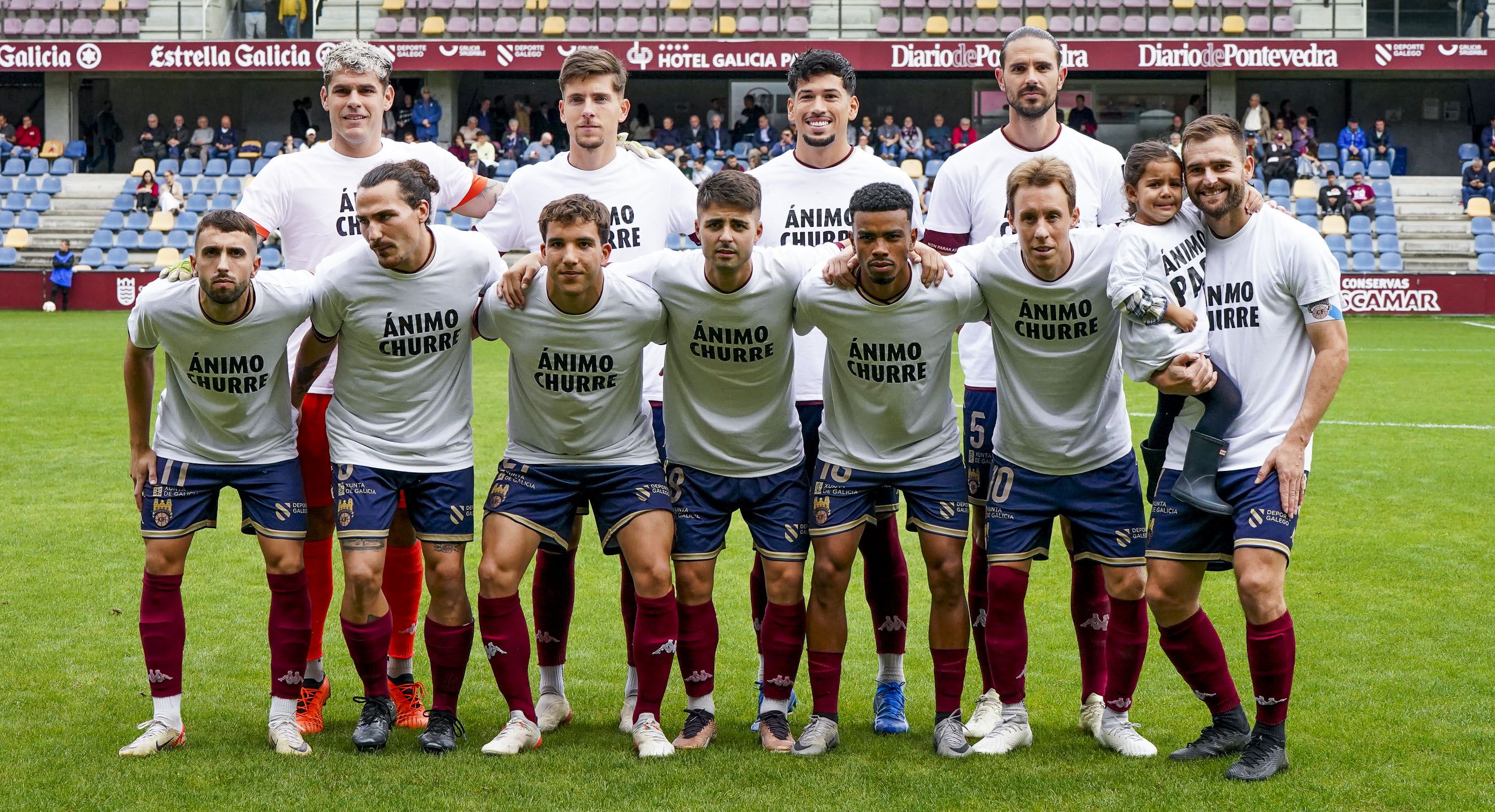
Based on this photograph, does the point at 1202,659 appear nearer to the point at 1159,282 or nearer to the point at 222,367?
the point at 1159,282

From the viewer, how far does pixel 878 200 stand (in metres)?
4.58

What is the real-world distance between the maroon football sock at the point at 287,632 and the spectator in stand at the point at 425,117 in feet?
89.5

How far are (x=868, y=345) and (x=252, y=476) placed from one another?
2.18m

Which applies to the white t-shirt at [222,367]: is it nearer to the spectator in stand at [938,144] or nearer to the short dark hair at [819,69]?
the short dark hair at [819,69]

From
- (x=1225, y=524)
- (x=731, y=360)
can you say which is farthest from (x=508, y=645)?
(x=1225, y=524)

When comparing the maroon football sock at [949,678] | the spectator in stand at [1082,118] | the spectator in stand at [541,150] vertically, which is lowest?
the maroon football sock at [949,678]

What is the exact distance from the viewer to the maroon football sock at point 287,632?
482 centimetres

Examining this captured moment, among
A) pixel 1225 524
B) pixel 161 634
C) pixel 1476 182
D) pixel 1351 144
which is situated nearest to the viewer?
pixel 1225 524

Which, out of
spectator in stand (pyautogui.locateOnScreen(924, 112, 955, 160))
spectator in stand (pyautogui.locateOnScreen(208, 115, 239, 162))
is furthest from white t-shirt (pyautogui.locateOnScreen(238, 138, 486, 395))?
spectator in stand (pyautogui.locateOnScreen(208, 115, 239, 162))

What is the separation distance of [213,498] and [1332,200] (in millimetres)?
27935

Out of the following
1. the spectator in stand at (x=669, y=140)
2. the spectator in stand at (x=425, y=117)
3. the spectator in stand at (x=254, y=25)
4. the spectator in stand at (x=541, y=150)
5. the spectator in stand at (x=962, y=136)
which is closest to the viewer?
the spectator in stand at (x=541, y=150)

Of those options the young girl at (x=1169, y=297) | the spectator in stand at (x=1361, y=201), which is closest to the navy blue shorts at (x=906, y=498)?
the young girl at (x=1169, y=297)

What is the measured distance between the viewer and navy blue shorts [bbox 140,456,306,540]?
4793 mm

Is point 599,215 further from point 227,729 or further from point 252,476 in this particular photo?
point 227,729
